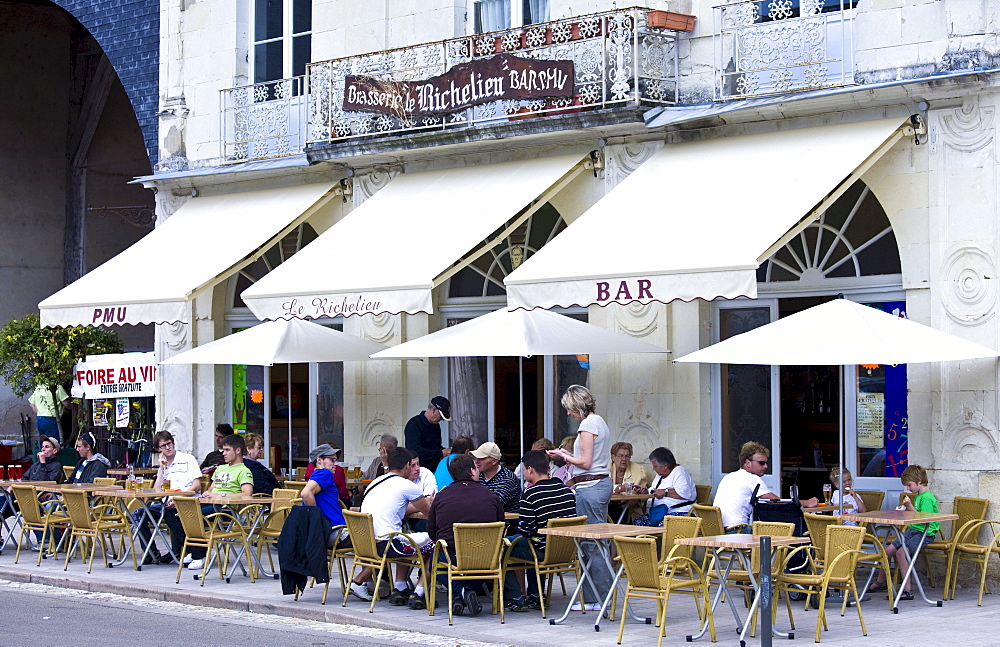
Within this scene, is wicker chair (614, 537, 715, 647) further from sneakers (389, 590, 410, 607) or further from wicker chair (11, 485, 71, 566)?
wicker chair (11, 485, 71, 566)

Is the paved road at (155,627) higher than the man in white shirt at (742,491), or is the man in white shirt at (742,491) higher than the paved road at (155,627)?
the man in white shirt at (742,491)

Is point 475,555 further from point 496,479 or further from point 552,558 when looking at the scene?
point 496,479

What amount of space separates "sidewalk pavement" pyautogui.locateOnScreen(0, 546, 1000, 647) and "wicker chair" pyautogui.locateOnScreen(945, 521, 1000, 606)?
0.18 m

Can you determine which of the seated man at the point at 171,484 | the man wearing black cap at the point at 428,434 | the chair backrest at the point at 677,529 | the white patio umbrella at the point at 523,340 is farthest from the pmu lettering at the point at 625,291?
the seated man at the point at 171,484

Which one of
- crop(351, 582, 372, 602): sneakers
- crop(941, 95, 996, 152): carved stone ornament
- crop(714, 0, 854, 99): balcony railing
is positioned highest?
crop(714, 0, 854, 99): balcony railing

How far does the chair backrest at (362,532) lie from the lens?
1106 cm

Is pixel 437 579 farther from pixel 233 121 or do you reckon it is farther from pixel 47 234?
pixel 47 234

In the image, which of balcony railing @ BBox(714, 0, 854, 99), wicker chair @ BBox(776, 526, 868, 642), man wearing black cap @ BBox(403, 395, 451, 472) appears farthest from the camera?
man wearing black cap @ BBox(403, 395, 451, 472)

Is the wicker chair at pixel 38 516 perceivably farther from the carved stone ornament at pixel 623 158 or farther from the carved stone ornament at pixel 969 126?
the carved stone ornament at pixel 969 126

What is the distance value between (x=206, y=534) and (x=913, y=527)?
5842mm

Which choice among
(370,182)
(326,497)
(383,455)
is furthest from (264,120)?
(326,497)

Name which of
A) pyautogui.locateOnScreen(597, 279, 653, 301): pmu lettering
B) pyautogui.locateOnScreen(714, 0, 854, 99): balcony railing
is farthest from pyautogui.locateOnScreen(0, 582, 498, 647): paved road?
pyautogui.locateOnScreen(714, 0, 854, 99): balcony railing

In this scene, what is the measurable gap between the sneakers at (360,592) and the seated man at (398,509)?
0.81 ft

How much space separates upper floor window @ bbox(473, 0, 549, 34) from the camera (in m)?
15.8
